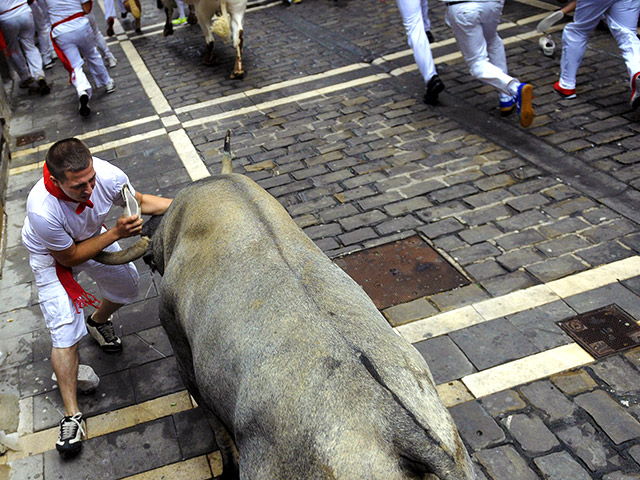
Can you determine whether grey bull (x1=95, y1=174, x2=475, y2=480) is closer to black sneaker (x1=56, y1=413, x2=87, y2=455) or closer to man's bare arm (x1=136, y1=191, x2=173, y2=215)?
man's bare arm (x1=136, y1=191, x2=173, y2=215)

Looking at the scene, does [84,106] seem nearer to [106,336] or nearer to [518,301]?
[106,336]

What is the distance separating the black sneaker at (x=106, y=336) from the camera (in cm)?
520

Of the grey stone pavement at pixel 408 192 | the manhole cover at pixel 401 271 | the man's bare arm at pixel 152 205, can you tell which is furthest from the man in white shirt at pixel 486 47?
the man's bare arm at pixel 152 205

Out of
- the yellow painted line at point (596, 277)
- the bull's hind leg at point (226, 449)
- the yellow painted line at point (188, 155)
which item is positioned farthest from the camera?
the yellow painted line at point (188, 155)

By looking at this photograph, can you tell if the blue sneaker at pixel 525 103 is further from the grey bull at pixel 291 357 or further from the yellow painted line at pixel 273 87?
the grey bull at pixel 291 357

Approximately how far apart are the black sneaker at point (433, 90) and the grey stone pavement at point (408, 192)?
0.69ft

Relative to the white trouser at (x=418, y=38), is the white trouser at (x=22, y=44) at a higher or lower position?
lower

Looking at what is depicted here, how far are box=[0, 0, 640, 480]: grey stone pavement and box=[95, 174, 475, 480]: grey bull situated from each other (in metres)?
1.67

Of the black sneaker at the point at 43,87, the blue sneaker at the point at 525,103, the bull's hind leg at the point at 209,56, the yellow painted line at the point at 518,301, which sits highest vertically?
the blue sneaker at the point at 525,103

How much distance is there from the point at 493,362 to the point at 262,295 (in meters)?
2.39

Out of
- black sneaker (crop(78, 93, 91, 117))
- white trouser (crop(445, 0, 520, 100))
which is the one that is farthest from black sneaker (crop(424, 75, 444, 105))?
black sneaker (crop(78, 93, 91, 117))

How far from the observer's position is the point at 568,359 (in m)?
4.45

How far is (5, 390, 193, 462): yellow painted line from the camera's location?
4.41 metres

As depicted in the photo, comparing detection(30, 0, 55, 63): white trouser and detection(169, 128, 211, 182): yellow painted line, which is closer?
detection(169, 128, 211, 182): yellow painted line
